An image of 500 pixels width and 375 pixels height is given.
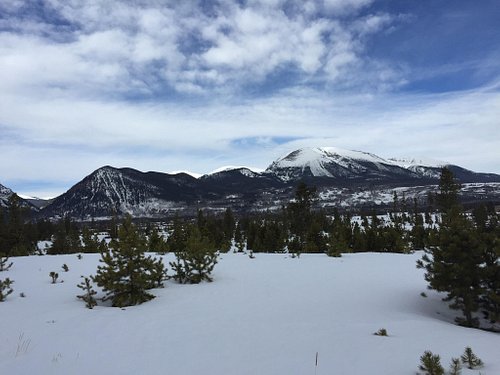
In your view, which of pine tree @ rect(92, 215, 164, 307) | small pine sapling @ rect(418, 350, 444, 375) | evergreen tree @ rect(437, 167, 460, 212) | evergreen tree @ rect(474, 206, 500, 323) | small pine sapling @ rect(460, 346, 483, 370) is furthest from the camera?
evergreen tree @ rect(437, 167, 460, 212)

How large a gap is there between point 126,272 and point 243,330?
5853mm

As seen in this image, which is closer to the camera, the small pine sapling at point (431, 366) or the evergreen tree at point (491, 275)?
the small pine sapling at point (431, 366)

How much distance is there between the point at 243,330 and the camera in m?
8.65

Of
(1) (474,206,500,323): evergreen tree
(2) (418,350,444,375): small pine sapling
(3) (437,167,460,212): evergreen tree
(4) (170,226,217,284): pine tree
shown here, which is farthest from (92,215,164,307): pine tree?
(3) (437,167,460,212): evergreen tree

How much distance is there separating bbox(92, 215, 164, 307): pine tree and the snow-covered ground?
701 millimetres

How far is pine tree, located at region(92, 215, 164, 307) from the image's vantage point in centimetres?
1222

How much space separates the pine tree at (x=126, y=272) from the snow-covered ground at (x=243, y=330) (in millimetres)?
701

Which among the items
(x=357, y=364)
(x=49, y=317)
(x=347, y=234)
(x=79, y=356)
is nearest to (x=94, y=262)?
(x=49, y=317)

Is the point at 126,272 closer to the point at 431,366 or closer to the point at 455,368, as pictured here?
the point at 431,366

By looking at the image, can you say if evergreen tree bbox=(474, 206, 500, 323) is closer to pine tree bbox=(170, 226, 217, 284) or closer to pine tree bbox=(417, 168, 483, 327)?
pine tree bbox=(417, 168, 483, 327)

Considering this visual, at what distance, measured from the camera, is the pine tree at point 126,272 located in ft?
40.1

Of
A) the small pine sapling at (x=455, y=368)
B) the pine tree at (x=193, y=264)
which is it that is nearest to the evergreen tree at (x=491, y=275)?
the small pine sapling at (x=455, y=368)

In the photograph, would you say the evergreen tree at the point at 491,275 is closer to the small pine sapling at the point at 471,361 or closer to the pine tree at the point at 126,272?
the small pine sapling at the point at 471,361

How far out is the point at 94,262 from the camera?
71.8ft
